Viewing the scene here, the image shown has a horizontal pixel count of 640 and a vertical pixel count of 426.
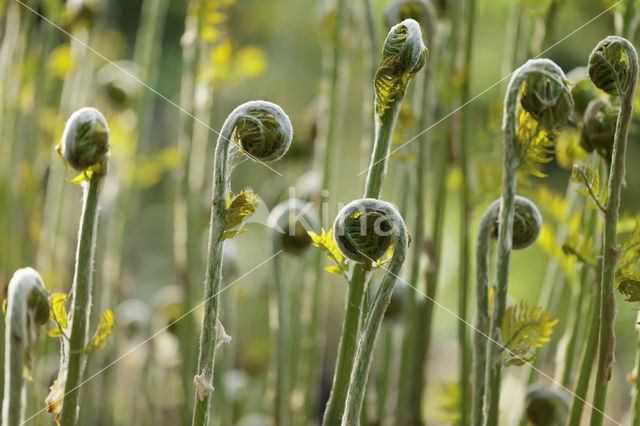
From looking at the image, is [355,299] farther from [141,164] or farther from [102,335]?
[141,164]

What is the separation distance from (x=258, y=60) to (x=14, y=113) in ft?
1.17

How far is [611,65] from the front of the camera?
0.40 m

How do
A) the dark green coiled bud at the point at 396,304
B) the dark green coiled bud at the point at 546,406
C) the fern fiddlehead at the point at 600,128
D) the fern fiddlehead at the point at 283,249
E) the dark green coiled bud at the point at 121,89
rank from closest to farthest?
1. the fern fiddlehead at the point at 600,128
2. the dark green coiled bud at the point at 546,406
3. the fern fiddlehead at the point at 283,249
4. the dark green coiled bud at the point at 396,304
5. the dark green coiled bud at the point at 121,89

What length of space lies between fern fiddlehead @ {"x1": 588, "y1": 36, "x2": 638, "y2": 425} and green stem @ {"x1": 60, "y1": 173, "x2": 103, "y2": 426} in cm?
32

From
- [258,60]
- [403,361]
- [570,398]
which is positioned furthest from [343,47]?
[570,398]

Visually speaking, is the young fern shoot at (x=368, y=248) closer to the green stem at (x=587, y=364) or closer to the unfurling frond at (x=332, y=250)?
the unfurling frond at (x=332, y=250)

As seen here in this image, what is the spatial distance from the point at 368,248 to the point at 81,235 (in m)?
0.18

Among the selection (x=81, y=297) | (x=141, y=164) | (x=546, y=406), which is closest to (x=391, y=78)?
(x=81, y=297)

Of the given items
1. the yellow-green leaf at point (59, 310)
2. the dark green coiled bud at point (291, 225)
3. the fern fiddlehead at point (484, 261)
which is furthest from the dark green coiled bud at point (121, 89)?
the fern fiddlehead at point (484, 261)

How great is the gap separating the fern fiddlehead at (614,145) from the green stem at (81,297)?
320mm

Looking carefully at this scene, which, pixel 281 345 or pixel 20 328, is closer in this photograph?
pixel 20 328

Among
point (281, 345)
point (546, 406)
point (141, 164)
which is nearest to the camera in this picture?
point (546, 406)

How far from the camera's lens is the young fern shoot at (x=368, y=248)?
373mm

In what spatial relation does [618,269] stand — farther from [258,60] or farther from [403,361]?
[258,60]
